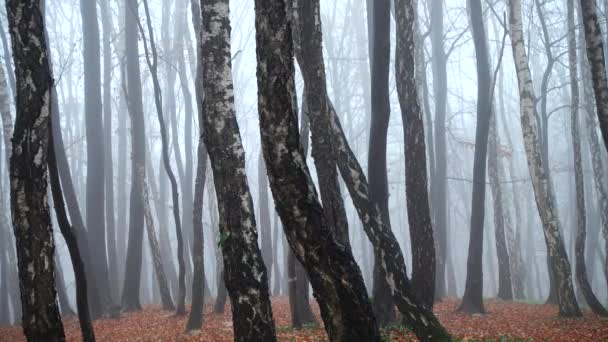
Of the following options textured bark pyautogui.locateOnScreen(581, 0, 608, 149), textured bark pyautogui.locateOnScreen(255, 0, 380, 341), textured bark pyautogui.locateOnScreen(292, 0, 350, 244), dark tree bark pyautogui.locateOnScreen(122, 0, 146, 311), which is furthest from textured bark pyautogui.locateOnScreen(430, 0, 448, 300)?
textured bark pyautogui.locateOnScreen(255, 0, 380, 341)

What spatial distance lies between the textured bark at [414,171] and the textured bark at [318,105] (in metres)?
1.62

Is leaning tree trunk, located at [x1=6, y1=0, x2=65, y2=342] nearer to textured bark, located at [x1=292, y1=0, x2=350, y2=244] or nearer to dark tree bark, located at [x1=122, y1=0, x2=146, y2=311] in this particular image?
textured bark, located at [x1=292, y1=0, x2=350, y2=244]

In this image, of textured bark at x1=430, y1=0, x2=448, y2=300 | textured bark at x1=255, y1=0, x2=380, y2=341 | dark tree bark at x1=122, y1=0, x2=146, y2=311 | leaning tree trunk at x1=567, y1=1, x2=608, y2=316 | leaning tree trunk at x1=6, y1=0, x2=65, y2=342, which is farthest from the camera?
textured bark at x1=430, y1=0, x2=448, y2=300

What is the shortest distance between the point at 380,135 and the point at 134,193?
9.73m

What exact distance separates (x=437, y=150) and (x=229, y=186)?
45.0ft

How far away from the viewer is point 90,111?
57.2 ft

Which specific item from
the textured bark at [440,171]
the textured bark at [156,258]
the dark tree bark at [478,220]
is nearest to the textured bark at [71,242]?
the textured bark at [156,258]

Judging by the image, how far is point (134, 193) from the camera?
16234 millimetres

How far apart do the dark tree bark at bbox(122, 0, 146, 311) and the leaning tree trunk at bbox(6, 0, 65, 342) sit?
9.49 metres

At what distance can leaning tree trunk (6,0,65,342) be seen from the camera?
5.59m

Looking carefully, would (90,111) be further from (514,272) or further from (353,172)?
(514,272)

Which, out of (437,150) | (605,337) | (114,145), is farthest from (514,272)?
(114,145)

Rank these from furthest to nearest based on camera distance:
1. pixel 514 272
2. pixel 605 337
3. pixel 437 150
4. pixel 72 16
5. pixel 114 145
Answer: pixel 114 145, pixel 72 16, pixel 514 272, pixel 437 150, pixel 605 337

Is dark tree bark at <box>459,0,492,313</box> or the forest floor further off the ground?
dark tree bark at <box>459,0,492,313</box>
